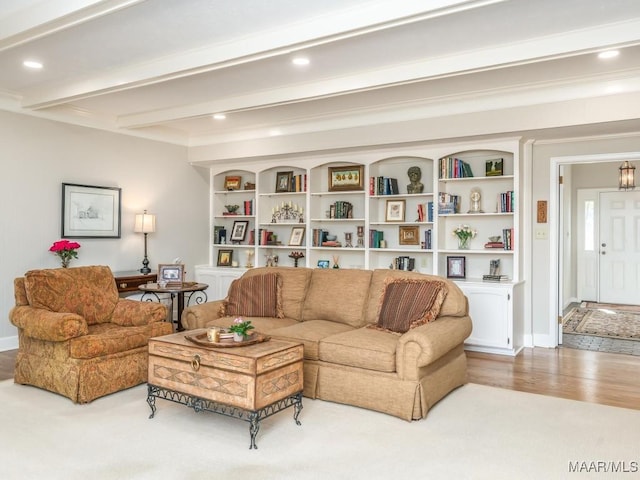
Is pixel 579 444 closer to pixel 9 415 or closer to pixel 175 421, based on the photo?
pixel 175 421

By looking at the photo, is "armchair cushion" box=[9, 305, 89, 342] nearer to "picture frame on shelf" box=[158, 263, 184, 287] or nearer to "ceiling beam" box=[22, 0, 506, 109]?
"picture frame on shelf" box=[158, 263, 184, 287]

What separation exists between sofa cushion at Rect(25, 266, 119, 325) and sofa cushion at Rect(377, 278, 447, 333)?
2.29 meters

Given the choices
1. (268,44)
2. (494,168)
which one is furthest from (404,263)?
(268,44)

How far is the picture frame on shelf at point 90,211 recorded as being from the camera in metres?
5.69

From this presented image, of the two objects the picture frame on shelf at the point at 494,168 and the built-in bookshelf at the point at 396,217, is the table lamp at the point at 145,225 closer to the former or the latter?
the built-in bookshelf at the point at 396,217

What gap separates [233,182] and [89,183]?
7.02ft

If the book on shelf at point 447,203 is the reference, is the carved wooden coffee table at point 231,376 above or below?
below

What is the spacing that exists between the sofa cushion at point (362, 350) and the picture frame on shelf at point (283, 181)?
11.1ft

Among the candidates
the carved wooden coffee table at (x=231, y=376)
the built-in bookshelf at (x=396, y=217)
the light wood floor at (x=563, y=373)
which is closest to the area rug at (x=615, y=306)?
the light wood floor at (x=563, y=373)

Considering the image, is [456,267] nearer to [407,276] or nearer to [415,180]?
[415,180]

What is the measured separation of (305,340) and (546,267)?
3.18m

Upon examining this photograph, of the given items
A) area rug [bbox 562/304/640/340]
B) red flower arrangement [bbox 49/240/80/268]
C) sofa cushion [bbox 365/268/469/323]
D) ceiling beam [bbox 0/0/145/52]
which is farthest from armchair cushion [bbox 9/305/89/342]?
area rug [bbox 562/304/640/340]

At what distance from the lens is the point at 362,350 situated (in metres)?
3.65

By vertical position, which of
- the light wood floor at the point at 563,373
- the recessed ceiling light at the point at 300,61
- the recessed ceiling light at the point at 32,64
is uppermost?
the recessed ceiling light at the point at 32,64
